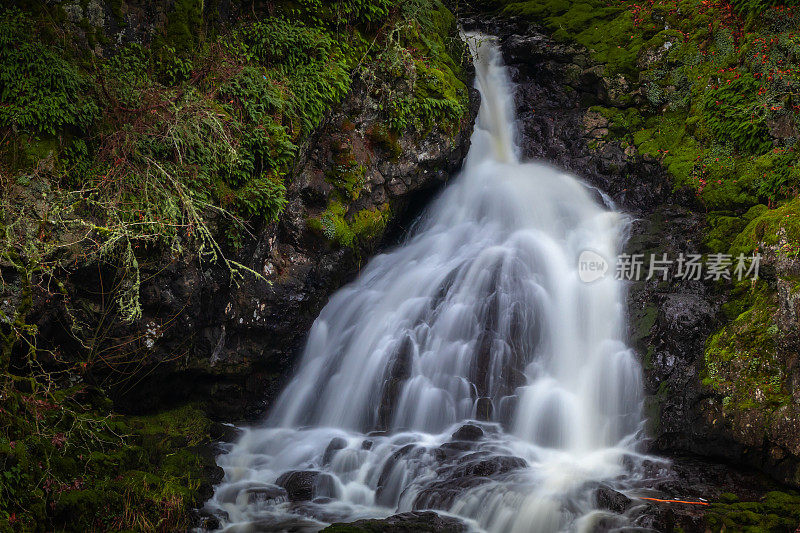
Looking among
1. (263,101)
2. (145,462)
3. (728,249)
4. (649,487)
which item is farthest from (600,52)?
(145,462)

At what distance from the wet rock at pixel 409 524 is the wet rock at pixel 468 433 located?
1.81 meters

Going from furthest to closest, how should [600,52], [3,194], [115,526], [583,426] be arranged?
[600,52] → [583,426] → [3,194] → [115,526]

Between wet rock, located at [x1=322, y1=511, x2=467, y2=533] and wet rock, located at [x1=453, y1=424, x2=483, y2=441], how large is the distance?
5.95 feet

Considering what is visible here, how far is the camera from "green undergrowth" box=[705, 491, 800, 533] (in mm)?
5816

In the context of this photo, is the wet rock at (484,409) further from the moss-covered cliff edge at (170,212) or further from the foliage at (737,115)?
the foliage at (737,115)

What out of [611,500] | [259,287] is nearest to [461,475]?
[611,500]

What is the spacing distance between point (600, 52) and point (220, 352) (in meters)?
11.9

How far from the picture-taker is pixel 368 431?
9023mm

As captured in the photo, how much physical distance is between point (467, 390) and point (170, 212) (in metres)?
5.38

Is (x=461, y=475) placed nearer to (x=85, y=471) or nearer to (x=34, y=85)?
(x=85, y=471)

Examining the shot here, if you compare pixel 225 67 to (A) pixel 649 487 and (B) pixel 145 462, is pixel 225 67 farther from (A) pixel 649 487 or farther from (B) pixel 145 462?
(A) pixel 649 487

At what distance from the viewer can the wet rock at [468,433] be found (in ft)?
27.6

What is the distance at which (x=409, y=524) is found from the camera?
6.23 meters

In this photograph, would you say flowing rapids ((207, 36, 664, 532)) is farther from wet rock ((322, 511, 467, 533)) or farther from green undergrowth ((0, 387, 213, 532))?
green undergrowth ((0, 387, 213, 532))
